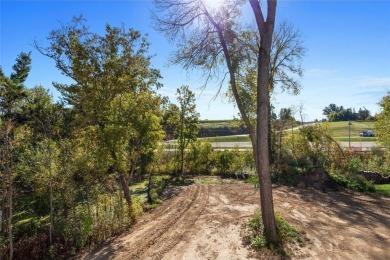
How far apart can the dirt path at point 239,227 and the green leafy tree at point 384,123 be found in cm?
376

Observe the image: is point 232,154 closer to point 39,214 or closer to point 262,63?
point 39,214

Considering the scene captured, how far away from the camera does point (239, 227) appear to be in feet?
28.6

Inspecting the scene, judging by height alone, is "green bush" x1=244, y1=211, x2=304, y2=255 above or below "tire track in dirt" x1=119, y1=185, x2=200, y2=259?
above

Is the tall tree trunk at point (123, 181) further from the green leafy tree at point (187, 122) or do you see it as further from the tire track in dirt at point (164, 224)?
the green leafy tree at point (187, 122)

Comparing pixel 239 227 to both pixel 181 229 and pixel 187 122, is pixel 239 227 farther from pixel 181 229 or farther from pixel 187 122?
pixel 187 122

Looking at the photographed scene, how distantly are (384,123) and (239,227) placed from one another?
11.3 meters

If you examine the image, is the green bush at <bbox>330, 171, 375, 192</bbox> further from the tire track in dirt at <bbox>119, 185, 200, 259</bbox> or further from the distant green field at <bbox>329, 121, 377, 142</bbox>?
the distant green field at <bbox>329, 121, 377, 142</bbox>

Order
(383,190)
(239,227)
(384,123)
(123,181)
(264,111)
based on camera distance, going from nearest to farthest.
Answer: (264,111), (239,227), (123,181), (383,190), (384,123)

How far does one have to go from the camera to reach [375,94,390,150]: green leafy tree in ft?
48.4

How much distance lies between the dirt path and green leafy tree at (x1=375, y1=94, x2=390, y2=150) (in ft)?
12.3

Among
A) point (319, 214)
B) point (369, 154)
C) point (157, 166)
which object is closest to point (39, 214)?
point (157, 166)

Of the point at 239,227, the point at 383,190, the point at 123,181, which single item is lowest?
the point at 383,190

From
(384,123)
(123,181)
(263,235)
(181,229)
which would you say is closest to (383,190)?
(384,123)

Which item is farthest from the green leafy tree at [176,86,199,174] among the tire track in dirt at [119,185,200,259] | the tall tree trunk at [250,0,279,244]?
the tall tree trunk at [250,0,279,244]
